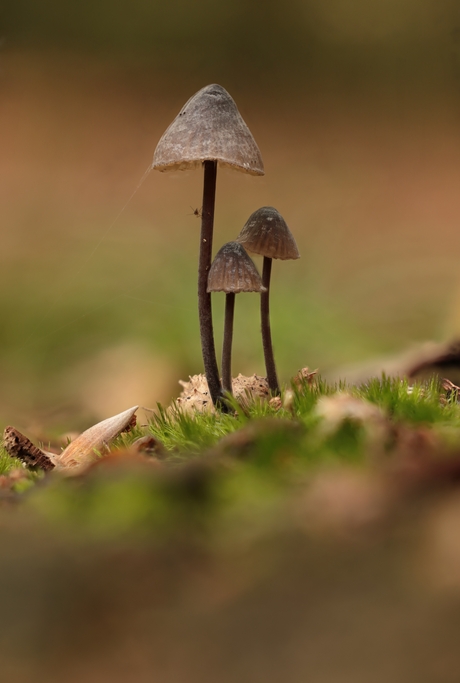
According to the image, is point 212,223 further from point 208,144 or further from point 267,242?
point 208,144

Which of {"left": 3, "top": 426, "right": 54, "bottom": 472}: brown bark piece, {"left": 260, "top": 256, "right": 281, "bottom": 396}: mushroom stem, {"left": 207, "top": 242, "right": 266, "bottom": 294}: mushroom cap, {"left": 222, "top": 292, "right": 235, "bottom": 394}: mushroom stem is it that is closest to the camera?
{"left": 3, "top": 426, "right": 54, "bottom": 472}: brown bark piece

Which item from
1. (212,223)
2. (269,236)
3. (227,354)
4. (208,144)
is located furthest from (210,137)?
(227,354)

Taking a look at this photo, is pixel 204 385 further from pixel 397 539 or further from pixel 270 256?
pixel 397 539

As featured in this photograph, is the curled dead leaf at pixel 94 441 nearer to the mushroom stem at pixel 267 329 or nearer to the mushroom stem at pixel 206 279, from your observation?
the mushroom stem at pixel 206 279

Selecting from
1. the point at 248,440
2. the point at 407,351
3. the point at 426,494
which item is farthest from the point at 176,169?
the point at 426,494

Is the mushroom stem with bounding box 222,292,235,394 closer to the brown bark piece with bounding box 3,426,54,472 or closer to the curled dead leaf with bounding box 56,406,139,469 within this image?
the curled dead leaf with bounding box 56,406,139,469

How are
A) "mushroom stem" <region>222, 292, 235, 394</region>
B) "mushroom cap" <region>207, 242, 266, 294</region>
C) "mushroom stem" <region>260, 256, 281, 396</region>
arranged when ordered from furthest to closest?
"mushroom stem" <region>260, 256, 281, 396</region>
"mushroom stem" <region>222, 292, 235, 394</region>
"mushroom cap" <region>207, 242, 266, 294</region>

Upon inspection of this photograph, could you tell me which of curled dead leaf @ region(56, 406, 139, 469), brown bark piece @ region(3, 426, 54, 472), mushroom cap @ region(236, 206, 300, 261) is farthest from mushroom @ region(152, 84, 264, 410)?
brown bark piece @ region(3, 426, 54, 472)
